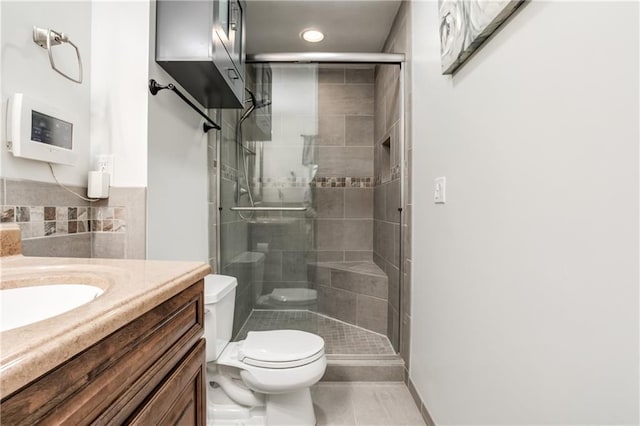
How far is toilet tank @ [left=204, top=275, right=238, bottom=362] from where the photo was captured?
4.07ft

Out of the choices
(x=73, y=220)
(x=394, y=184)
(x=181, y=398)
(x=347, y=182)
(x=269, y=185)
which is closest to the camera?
(x=181, y=398)

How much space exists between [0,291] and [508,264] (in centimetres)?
124

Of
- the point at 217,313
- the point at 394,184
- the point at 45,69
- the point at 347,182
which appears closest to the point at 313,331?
the point at 217,313

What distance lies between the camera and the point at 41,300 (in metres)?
0.64

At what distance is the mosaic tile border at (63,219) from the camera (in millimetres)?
885

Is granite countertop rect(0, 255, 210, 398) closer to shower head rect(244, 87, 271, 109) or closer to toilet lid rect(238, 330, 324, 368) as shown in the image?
toilet lid rect(238, 330, 324, 368)

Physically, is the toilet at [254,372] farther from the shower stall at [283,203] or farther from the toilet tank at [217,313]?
the shower stall at [283,203]

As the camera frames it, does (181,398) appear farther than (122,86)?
No

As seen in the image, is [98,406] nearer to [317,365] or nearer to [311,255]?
[317,365]

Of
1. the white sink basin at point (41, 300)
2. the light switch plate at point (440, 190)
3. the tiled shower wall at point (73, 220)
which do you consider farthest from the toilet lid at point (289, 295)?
the white sink basin at point (41, 300)

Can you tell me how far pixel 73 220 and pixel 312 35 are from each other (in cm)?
206

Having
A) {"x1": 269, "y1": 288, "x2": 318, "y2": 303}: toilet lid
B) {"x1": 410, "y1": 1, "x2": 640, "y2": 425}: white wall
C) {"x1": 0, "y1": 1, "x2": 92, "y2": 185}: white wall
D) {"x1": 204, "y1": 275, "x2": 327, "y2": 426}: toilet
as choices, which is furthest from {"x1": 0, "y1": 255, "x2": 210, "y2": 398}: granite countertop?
{"x1": 269, "y1": 288, "x2": 318, "y2": 303}: toilet lid

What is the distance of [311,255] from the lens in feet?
6.74

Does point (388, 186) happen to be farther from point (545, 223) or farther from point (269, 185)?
point (545, 223)
